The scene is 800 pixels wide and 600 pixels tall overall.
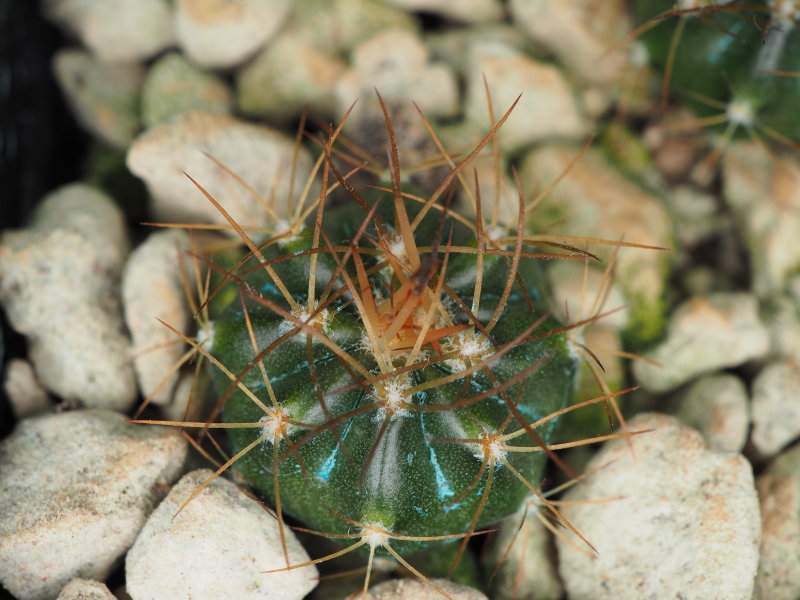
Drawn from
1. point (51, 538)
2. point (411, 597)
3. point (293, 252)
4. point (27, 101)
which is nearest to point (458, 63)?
point (293, 252)

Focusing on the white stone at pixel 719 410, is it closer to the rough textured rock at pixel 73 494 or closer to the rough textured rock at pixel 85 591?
the rough textured rock at pixel 73 494

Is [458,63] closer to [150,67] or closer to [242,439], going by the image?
[150,67]

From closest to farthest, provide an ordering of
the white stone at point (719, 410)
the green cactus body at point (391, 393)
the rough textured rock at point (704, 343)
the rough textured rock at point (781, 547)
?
the green cactus body at point (391, 393)
the rough textured rock at point (781, 547)
the white stone at point (719, 410)
the rough textured rock at point (704, 343)

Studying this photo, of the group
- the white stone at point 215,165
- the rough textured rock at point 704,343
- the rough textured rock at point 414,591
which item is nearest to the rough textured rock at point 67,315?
the white stone at point 215,165

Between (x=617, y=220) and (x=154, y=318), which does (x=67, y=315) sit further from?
(x=617, y=220)

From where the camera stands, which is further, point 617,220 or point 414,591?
point 617,220

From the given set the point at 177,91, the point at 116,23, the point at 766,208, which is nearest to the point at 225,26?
the point at 177,91
